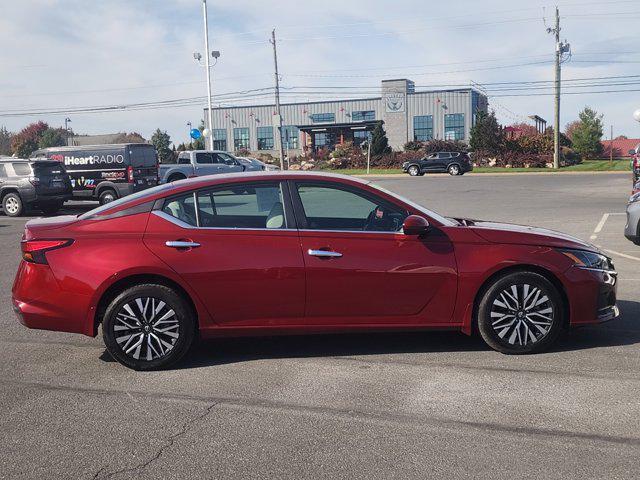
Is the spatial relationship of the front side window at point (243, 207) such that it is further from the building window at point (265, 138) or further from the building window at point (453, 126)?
the building window at point (265, 138)

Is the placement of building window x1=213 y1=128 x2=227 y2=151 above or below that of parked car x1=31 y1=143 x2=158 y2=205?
above

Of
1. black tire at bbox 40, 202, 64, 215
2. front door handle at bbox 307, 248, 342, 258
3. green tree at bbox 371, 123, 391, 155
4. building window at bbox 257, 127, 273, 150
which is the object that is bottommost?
black tire at bbox 40, 202, 64, 215

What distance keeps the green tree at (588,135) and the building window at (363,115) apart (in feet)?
71.6

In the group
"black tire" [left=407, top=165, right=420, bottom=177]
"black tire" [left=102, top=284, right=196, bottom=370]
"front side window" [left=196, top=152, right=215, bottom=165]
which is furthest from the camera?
"black tire" [left=407, top=165, right=420, bottom=177]

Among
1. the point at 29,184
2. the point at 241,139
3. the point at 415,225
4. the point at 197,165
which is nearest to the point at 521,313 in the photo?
the point at 415,225

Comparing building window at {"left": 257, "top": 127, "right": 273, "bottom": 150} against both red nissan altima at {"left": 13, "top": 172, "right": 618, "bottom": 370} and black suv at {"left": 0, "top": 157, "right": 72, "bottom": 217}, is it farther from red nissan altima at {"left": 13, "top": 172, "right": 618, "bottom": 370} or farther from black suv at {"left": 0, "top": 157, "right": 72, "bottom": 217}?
red nissan altima at {"left": 13, "top": 172, "right": 618, "bottom": 370}

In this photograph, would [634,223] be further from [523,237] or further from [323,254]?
[323,254]

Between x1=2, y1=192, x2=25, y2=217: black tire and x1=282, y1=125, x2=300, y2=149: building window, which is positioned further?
x1=282, y1=125, x2=300, y2=149: building window

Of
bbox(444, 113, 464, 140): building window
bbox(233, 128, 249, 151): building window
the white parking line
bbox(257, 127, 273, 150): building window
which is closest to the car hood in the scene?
the white parking line

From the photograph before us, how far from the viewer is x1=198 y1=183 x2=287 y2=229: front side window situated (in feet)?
18.4

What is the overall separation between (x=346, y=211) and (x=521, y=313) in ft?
5.57

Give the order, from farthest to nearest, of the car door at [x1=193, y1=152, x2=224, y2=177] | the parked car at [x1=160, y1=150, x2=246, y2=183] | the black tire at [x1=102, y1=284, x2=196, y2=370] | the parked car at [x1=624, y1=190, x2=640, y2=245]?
the car door at [x1=193, y1=152, x2=224, y2=177], the parked car at [x1=160, y1=150, x2=246, y2=183], the parked car at [x1=624, y1=190, x2=640, y2=245], the black tire at [x1=102, y1=284, x2=196, y2=370]

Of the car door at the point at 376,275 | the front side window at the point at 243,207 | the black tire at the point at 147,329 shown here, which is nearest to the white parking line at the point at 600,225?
the car door at the point at 376,275

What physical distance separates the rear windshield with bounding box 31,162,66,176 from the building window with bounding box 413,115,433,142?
54.7 m
